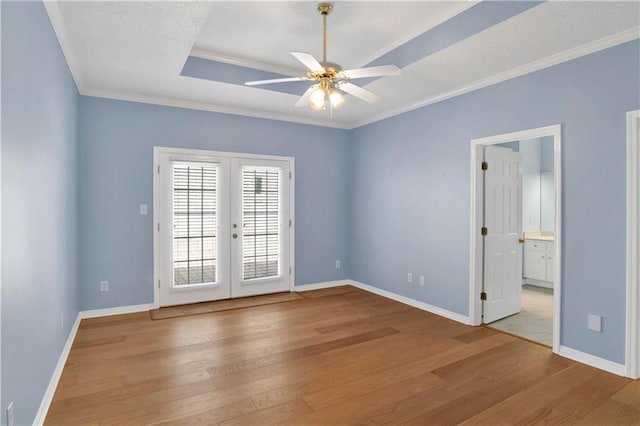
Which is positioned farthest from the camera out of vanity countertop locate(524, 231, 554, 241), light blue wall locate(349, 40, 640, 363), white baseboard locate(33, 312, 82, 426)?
vanity countertop locate(524, 231, 554, 241)

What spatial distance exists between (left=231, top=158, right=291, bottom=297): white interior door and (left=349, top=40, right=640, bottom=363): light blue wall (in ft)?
4.39

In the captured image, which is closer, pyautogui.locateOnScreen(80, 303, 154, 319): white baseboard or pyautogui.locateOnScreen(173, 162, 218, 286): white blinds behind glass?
pyautogui.locateOnScreen(80, 303, 154, 319): white baseboard

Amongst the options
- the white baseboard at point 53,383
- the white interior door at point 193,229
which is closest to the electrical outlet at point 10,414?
the white baseboard at point 53,383

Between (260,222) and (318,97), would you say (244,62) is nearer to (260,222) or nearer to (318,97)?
(318,97)

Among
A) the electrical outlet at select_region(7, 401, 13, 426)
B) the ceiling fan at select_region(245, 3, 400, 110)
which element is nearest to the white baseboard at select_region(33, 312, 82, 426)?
the electrical outlet at select_region(7, 401, 13, 426)

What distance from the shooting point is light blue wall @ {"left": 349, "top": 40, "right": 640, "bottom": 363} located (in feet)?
9.57

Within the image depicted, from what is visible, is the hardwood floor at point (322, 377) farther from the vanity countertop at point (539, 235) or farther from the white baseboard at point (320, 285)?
the vanity countertop at point (539, 235)

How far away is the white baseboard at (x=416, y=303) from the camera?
168 inches

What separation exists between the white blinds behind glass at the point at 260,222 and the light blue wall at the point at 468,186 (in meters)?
1.47

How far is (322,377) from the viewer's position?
2850 mm

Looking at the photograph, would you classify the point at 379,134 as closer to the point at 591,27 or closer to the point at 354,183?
the point at 354,183

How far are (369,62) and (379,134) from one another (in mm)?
1720

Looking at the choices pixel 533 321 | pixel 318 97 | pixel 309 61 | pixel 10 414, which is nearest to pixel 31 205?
pixel 10 414

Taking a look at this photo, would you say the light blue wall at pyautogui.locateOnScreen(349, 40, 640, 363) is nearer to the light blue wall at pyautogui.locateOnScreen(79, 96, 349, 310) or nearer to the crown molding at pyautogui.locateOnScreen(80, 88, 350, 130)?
the crown molding at pyautogui.locateOnScreen(80, 88, 350, 130)
